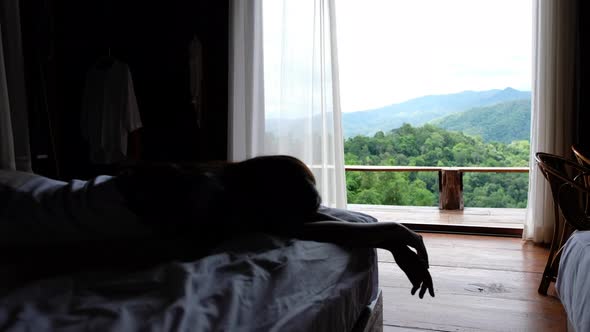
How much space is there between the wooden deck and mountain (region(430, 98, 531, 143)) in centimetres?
180

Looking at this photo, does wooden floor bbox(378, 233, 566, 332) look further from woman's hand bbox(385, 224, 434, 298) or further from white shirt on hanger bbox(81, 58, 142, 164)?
white shirt on hanger bbox(81, 58, 142, 164)

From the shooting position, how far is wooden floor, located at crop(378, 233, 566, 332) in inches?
78.6

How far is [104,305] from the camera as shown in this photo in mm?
714

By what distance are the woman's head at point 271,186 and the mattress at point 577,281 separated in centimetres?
74

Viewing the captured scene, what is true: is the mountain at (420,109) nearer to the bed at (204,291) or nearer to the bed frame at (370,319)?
the bed frame at (370,319)

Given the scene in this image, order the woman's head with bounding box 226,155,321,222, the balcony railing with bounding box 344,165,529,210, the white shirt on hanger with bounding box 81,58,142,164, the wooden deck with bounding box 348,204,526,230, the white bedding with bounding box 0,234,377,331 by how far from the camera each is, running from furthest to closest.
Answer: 1. the balcony railing with bounding box 344,165,529,210
2. the wooden deck with bounding box 348,204,526,230
3. the white shirt on hanger with bounding box 81,58,142,164
4. the woman's head with bounding box 226,155,321,222
5. the white bedding with bounding box 0,234,377,331

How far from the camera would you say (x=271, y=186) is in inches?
44.5

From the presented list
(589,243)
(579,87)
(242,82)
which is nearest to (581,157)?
(589,243)

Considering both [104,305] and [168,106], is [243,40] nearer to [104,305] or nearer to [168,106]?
[168,106]

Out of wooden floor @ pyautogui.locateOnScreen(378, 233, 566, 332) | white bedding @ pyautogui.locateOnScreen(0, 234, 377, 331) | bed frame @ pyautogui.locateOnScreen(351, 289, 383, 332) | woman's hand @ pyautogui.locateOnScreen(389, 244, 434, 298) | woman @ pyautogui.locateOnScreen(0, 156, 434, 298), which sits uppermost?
woman @ pyautogui.locateOnScreen(0, 156, 434, 298)

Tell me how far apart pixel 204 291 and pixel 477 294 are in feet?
6.33

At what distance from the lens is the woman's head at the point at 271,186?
112 centimetres

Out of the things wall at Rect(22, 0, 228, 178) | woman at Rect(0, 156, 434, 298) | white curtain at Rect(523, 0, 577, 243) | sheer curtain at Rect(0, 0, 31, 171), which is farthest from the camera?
wall at Rect(22, 0, 228, 178)

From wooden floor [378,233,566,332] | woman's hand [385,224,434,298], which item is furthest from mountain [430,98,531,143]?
woman's hand [385,224,434,298]
